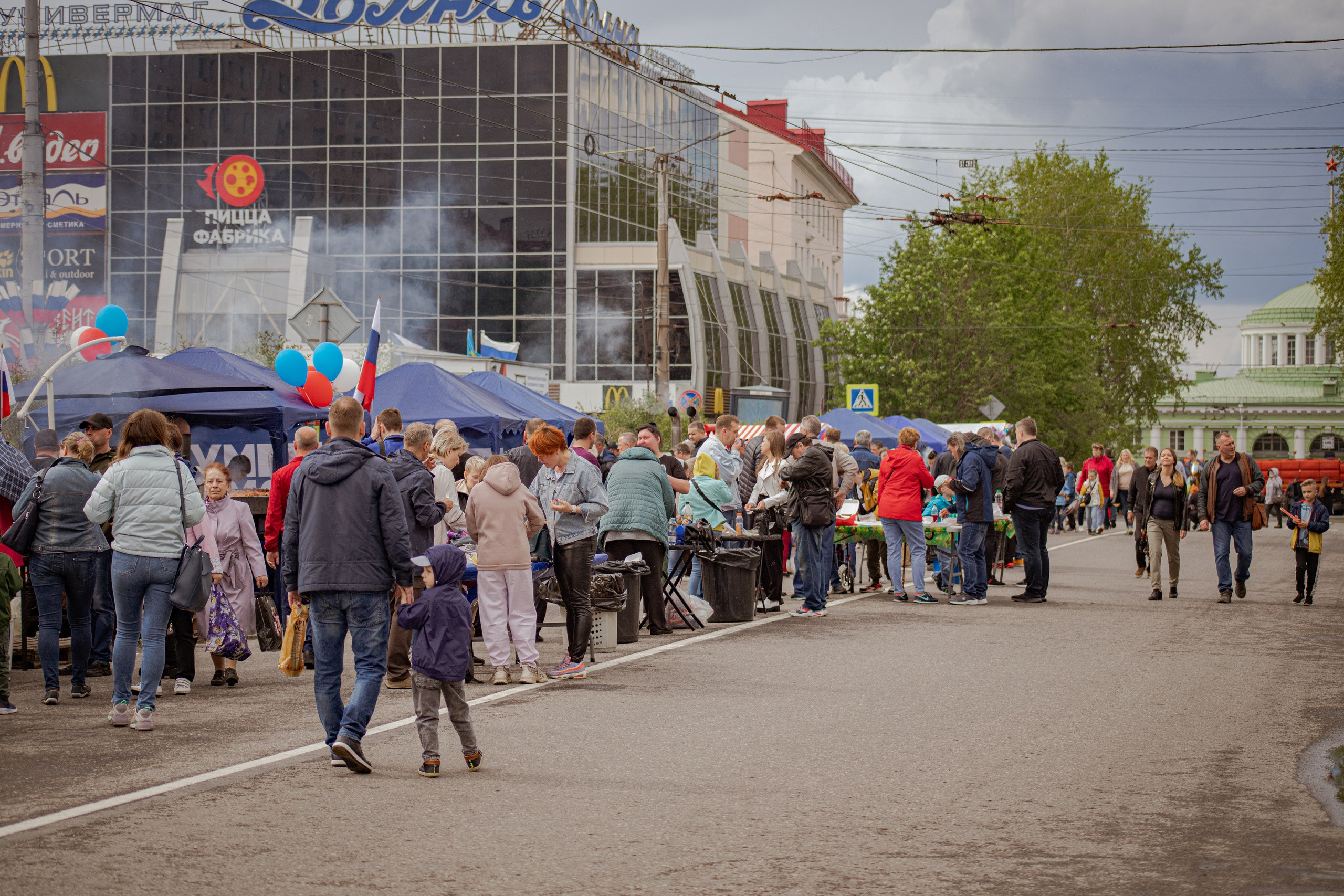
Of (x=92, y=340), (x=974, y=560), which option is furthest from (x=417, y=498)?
(x=92, y=340)

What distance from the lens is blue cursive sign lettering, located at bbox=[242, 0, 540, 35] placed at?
55.1 m

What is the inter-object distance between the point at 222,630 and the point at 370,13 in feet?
163

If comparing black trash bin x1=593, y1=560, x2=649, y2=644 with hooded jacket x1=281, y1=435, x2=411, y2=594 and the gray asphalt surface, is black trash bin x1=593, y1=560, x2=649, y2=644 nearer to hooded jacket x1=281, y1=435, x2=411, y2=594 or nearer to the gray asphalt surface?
the gray asphalt surface

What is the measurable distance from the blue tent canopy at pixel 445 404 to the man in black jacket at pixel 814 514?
18.0 ft

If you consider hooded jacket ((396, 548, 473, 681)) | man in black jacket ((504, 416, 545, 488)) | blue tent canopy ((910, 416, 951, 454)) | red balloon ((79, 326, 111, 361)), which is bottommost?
hooded jacket ((396, 548, 473, 681))

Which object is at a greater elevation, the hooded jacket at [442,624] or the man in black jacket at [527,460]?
the man in black jacket at [527,460]

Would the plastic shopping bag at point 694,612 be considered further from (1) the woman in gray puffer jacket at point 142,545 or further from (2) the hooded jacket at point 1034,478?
(1) the woman in gray puffer jacket at point 142,545

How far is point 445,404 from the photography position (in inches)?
789

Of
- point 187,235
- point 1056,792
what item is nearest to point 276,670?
point 1056,792

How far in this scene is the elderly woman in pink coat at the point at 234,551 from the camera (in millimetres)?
10508

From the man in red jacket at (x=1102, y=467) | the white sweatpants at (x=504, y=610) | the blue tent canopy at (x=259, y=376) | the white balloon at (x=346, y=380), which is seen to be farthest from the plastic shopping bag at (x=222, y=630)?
the man in red jacket at (x=1102, y=467)

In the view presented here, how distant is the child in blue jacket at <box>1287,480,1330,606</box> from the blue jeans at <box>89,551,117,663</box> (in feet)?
41.6

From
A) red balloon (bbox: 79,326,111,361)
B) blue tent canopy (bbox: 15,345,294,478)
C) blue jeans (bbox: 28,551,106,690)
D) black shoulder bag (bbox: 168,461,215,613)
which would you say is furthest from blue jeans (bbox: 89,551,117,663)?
red balloon (bbox: 79,326,111,361)

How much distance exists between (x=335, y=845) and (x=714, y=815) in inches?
64.6
